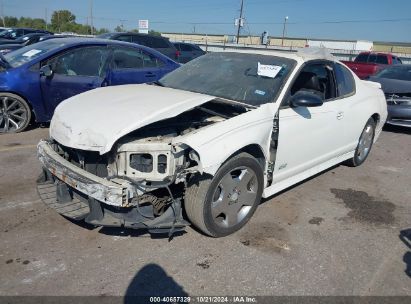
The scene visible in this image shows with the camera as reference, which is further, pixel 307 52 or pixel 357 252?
pixel 307 52

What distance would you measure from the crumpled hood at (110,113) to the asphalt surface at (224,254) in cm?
88

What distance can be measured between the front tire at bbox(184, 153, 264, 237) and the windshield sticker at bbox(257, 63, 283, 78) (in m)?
1.03

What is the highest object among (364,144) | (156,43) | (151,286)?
(156,43)

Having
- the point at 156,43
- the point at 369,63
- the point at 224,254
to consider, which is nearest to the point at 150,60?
the point at 224,254

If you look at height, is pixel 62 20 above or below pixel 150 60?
above

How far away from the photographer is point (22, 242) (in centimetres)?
320

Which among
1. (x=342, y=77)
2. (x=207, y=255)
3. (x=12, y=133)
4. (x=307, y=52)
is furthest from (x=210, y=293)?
(x=12, y=133)

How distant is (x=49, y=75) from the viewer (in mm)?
6000

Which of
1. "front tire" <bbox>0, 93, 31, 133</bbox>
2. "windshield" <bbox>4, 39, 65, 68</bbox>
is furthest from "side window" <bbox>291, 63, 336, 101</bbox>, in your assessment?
"front tire" <bbox>0, 93, 31, 133</bbox>

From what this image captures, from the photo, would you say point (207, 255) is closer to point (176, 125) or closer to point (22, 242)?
point (176, 125)

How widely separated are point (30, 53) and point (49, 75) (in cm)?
85

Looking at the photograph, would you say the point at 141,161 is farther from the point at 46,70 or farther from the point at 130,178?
the point at 46,70

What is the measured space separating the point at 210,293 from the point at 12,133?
4866mm

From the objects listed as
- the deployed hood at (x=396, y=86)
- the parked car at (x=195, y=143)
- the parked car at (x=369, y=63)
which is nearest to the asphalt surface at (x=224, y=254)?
the parked car at (x=195, y=143)
